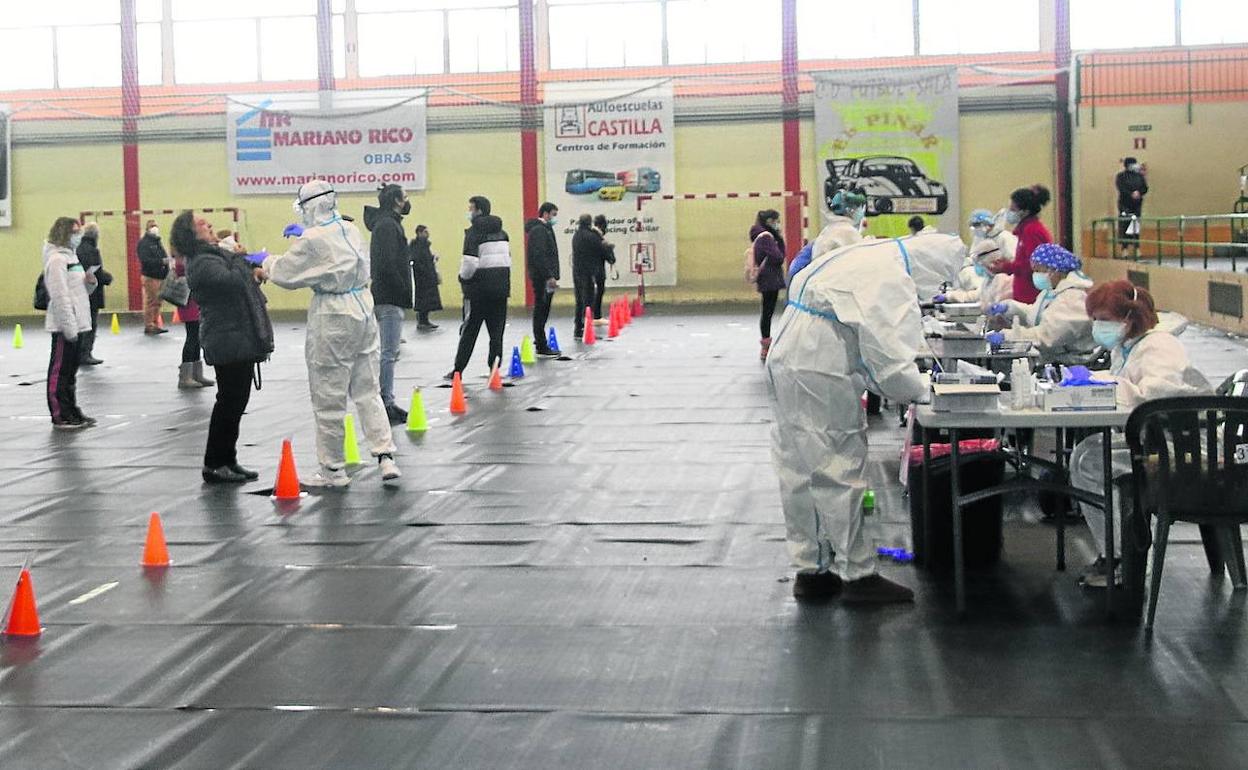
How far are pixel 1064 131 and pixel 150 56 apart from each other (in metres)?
16.3

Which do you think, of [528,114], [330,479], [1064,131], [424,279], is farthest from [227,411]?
[1064,131]

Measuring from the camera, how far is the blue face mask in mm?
6609

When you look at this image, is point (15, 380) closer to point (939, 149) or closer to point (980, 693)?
point (980, 693)

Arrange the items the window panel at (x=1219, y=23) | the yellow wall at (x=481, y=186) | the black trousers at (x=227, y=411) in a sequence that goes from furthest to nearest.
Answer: the yellow wall at (x=481, y=186)
the window panel at (x=1219, y=23)
the black trousers at (x=227, y=411)

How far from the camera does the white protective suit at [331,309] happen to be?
903 centimetres

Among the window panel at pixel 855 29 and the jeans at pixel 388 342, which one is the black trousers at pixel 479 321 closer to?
the jeans at pixel 388 342

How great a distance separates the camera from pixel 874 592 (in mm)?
6242

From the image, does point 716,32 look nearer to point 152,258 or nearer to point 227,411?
point 152,258

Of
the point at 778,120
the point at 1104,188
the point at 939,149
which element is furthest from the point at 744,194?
the point at 1104,188

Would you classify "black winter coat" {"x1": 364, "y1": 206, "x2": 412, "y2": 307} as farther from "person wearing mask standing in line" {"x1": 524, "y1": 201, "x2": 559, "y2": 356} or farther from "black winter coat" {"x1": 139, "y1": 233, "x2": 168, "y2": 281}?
"black winter coat" {"x1": 139, "y1": 233, "x2": 168, "y2": 281}

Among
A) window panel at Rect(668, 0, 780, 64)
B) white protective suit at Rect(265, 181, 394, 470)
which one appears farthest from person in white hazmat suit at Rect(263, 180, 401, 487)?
window panel at Rect(668, 0, 780, 64)

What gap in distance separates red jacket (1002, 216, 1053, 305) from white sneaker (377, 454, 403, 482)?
15.7ft

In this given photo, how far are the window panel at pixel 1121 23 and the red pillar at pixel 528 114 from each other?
9203 millimetres

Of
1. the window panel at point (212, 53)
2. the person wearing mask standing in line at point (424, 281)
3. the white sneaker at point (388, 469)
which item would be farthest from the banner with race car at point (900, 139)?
the white sneaker at point (388, 469)
